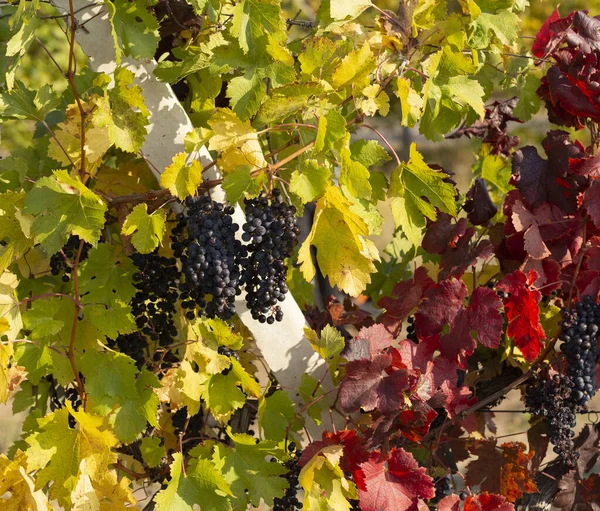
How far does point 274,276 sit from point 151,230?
0.79 ft

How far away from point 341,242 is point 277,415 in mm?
466

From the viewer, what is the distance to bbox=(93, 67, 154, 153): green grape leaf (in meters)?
1.37

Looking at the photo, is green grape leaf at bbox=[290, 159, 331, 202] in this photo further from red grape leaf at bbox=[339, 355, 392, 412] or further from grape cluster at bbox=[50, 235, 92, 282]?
grape cluster at bbox=[50, 235, 92, 282]

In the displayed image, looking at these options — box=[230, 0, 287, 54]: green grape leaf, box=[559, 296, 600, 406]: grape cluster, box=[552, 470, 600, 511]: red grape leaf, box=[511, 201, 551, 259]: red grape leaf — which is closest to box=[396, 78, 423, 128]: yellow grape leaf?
box=[230, 0, 287, 54]: green grape leaf

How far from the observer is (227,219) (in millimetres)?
1363

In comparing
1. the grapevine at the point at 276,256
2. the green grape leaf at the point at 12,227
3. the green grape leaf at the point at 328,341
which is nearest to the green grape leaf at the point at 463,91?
the grapevine at the point at 276,256

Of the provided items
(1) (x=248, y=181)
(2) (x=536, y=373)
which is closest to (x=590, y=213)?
(2) (x=536, y=373)

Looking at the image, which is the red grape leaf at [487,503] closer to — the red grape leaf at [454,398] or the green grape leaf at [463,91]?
the red grape leaf at [454,398]

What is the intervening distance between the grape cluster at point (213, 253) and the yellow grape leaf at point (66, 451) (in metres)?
0.33

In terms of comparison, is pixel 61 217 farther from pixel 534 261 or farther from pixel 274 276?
pixel 534 261

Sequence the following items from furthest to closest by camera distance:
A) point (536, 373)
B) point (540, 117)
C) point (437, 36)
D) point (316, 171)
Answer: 1. point (540, 117)
2. point (536, 373)
3. point (437, 36)
4. point (316, 171)

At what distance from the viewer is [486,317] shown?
5.23 ft

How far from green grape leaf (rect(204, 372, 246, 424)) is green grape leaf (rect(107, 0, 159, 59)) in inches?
26.0

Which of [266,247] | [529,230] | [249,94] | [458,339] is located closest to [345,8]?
[249,94]
